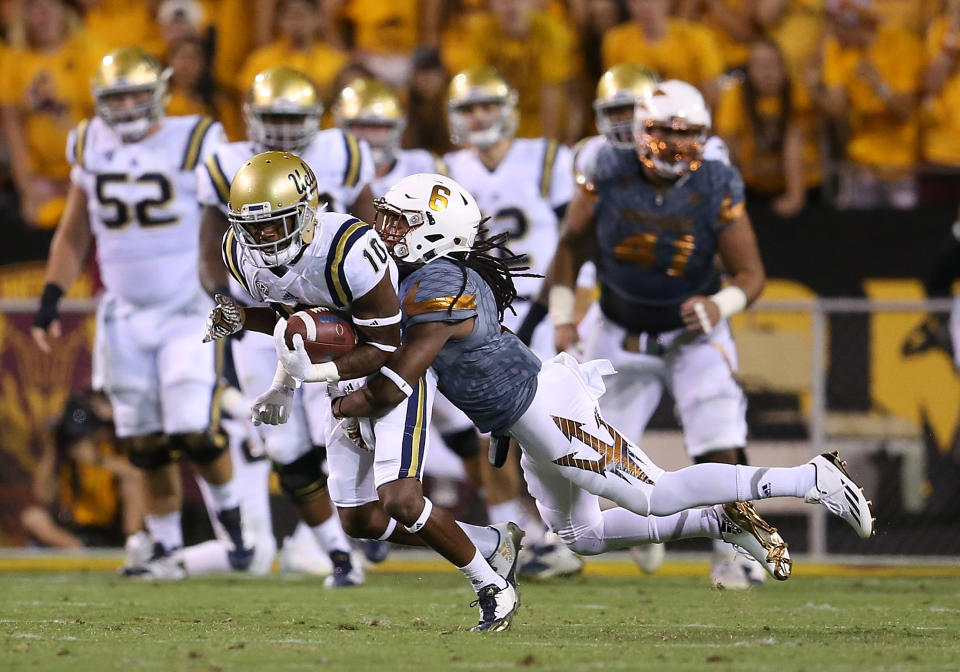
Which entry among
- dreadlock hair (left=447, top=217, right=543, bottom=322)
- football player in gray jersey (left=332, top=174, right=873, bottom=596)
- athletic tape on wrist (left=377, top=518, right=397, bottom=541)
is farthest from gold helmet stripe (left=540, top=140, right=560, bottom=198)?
athletic tape on wrist (left=377, top=518, right=397, bottom=541)

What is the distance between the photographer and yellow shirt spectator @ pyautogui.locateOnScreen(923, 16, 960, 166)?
351 inches

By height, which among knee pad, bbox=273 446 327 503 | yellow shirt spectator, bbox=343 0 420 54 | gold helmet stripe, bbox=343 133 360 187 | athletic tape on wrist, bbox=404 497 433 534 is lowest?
knee pad, bbox=273 446 327 503

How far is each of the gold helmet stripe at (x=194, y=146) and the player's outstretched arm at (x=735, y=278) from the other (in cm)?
238

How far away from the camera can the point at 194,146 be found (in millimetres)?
7293

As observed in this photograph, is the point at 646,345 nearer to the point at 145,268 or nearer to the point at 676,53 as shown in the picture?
the point at 145,268

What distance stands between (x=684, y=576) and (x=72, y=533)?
3145mm

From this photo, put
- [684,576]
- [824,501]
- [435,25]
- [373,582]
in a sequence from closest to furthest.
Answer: [824,501] → [373,582] → [684,576] → [435,25]

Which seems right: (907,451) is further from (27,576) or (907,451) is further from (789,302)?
(27,576)

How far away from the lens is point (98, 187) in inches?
287

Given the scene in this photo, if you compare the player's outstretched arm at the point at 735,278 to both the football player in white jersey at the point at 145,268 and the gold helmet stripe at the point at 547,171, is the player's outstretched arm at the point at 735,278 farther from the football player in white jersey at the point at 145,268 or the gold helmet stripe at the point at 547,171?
the football player in white jersey at the point at 145,268

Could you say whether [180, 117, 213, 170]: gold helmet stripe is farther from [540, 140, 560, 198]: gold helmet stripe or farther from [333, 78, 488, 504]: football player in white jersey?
[540, 140, 560, 198]: gold helmet stripe

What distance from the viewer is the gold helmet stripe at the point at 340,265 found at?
480cm

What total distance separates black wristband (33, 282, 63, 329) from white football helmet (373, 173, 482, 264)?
268 centimetres

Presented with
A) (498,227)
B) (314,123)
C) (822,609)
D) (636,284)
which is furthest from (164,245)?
(822,609)
